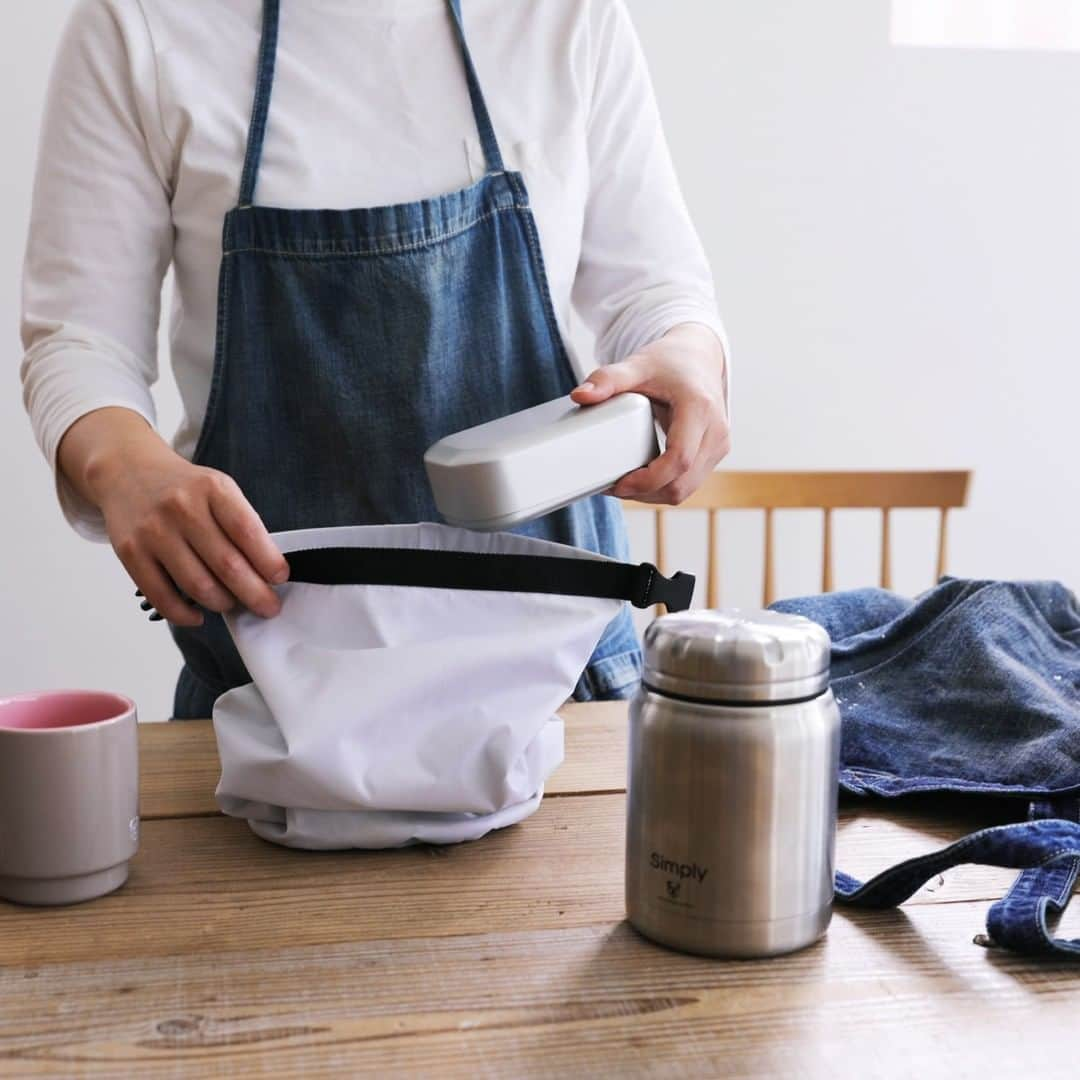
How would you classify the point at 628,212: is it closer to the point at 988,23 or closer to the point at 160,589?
the point at 160,589

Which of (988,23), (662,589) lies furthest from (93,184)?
(988,23)

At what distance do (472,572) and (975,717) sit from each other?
0.41 metres

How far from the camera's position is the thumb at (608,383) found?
767 millimetres

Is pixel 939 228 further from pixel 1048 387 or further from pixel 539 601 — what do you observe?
pixel 539 601

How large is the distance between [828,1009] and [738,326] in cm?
192

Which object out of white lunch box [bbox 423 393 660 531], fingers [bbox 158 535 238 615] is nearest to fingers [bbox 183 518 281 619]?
fingers [bbox 158 535 238 615]

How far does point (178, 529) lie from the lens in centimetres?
73

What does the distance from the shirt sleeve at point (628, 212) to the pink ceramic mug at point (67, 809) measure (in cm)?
56

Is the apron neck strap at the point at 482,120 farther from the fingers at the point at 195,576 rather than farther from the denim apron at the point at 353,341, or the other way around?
the fingers at the point at 195,576

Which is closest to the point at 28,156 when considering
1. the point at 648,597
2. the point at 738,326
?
the point at 738,326

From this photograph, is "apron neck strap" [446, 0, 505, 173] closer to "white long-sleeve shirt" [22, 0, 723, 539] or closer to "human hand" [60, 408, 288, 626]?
"white long-sleeve shirt" [22, 0, 723, 539]

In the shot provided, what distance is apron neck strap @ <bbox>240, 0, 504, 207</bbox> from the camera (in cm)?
96

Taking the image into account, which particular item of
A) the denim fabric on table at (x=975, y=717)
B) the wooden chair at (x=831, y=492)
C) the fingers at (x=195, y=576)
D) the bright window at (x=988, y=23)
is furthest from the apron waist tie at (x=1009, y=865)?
the bright window at (x=988, y=23)

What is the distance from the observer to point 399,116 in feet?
3.33
